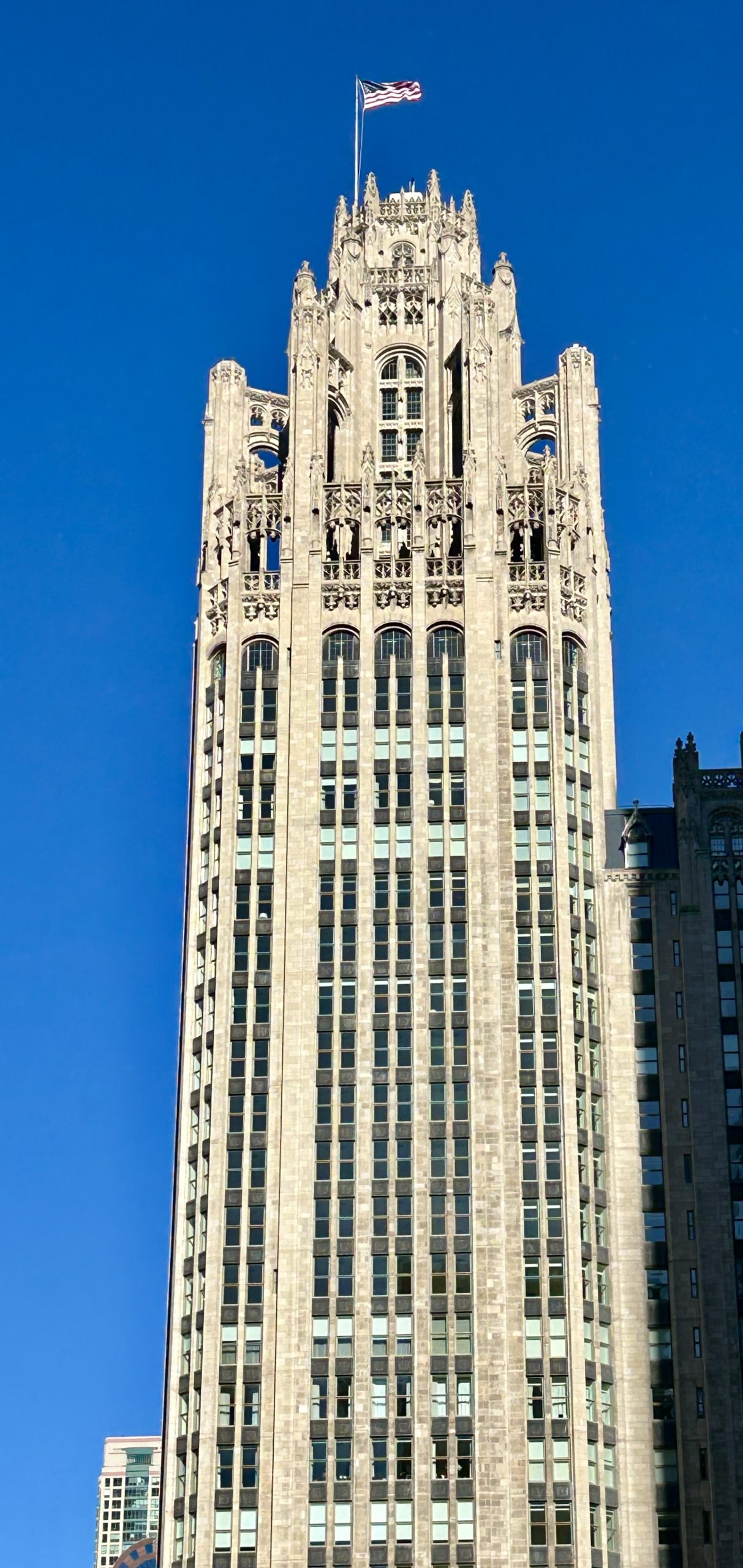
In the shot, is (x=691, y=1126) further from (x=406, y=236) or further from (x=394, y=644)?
(x=406, y=236)

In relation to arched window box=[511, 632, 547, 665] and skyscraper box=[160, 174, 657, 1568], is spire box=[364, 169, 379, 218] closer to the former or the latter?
skyscraper box=[160, 174, 657, 1568]

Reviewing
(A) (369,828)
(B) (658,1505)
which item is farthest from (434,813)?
(B) (658,1505)

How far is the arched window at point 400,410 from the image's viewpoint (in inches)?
6575

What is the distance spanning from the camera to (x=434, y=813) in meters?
149

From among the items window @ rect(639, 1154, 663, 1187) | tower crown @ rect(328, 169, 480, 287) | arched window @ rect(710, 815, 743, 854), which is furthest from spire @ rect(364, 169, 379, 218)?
window @ rect(639, 1154, 663, 1187)

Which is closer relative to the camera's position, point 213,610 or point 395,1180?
point 395,1180

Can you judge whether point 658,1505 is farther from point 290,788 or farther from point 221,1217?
point 290,788

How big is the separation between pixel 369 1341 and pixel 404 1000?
1962 cm

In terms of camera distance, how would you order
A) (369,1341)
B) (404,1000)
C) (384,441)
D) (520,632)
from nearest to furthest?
(369,1341), (404,1000), (520,632), (384,441)

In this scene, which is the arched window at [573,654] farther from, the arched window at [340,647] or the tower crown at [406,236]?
the tower crown at [406,236]

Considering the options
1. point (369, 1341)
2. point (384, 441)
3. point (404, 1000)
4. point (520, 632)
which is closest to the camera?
point (369, 1341)

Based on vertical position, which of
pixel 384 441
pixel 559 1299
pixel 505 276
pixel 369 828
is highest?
pixel 505 276

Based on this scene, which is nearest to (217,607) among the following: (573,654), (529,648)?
(529,648)

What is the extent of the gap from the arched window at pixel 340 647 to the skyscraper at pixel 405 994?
0.19 m
